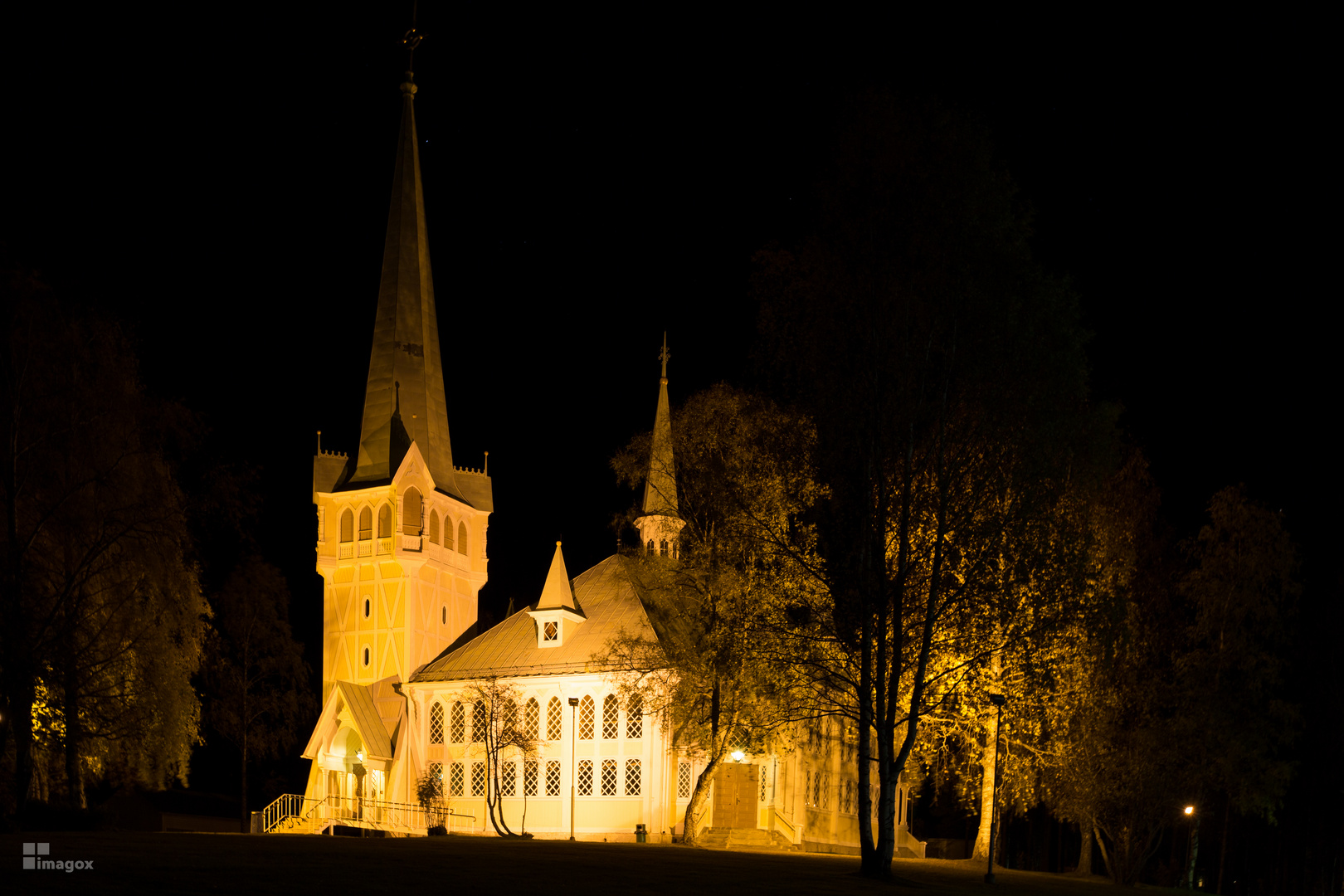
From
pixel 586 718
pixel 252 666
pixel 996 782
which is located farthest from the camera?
pixel 252 666

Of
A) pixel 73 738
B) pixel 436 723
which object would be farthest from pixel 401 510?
pixel 73 738

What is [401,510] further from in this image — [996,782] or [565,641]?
[996,782]

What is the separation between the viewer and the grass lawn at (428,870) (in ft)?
57.8

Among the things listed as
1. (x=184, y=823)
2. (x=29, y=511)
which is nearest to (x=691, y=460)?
(x=29, y=511)

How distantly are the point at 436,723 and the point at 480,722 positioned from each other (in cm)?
450

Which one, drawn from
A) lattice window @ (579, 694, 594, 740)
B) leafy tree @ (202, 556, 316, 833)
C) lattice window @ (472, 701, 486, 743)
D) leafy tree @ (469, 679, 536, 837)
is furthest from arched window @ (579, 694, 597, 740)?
leafy tree @ (202, 556, 316, 833)

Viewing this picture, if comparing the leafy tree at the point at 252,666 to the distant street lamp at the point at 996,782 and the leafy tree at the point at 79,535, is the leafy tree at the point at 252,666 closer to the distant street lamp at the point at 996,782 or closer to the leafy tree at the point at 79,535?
the leafy tree at the point at 79,535

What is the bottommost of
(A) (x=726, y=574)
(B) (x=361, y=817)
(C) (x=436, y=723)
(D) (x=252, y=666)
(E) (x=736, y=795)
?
(B) (x=361, y=817)

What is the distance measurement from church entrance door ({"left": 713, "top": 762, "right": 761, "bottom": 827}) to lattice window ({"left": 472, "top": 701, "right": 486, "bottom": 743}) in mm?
7249

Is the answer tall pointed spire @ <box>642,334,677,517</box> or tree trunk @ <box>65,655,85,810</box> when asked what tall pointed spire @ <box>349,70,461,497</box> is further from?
tree trunk @ <box>65,655,85,810</box>

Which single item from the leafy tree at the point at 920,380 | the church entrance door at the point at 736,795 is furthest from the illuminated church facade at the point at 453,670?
the leafy tree at the point at 920,380

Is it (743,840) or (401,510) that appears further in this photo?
(401,510)

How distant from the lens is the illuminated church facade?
135 feet

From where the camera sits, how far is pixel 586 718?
4328 centimetres
